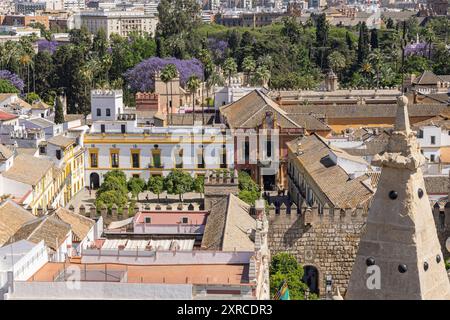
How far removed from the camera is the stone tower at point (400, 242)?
670cm

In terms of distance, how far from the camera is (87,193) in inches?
1484

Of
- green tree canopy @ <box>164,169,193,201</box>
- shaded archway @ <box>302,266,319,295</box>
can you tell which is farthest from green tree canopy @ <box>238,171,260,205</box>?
shaded archway @ <box>302,266,319,295</box>

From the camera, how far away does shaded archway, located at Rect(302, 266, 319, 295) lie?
22.9 m

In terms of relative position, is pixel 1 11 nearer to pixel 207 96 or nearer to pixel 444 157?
pixel 207 96

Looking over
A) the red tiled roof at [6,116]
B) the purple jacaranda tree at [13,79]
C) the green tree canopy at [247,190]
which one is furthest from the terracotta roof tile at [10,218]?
the purple jacaranda tree at [13,79]

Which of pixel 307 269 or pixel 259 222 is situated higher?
pixel 259 222

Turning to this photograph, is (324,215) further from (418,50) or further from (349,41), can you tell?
(349,41)

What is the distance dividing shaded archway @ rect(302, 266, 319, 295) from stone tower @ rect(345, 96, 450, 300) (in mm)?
16089

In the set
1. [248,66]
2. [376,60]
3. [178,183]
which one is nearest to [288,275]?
[178,183]

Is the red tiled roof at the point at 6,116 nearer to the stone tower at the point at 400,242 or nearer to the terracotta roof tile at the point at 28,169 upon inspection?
the terracotta roof tile at the point at 28,169

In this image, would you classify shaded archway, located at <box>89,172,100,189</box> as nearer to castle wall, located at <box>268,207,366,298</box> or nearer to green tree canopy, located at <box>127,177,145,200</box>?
green tree canopy, located at <box>127,177,145,200</box>

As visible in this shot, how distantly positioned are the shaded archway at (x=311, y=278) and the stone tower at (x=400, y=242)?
1609cm
